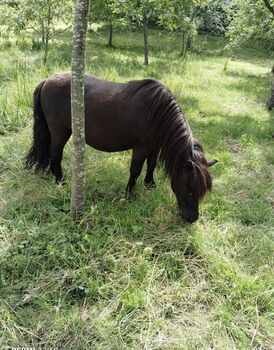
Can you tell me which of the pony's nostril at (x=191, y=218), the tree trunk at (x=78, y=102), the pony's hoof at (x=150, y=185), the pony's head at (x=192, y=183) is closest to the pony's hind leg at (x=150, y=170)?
the pony's hoof at (x=150, y=185)

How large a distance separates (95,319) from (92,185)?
1884 millimetres

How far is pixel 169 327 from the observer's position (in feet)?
8.35

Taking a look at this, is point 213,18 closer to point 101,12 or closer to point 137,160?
point 101,12

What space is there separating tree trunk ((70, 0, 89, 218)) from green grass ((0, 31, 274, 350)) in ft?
0.83

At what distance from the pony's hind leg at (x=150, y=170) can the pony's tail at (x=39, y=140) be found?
4.04ft

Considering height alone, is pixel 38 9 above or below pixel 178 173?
above

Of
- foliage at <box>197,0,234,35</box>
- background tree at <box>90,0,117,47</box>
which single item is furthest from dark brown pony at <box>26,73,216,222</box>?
foliage at <box>197,0,234,35</box>

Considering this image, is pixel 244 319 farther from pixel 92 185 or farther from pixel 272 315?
pixel 92 185

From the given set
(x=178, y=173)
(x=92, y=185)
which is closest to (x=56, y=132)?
(x=92, y=185)

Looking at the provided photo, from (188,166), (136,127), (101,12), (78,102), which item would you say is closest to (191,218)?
(188,166)

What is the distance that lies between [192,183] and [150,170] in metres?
0.88

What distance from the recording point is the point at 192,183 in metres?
3.25

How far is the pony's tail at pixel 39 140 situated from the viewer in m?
3.83

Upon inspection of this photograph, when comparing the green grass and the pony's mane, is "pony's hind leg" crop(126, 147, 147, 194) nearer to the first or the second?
the pony's mane
